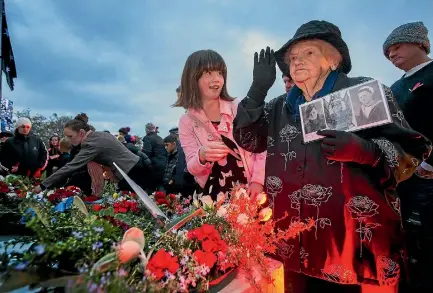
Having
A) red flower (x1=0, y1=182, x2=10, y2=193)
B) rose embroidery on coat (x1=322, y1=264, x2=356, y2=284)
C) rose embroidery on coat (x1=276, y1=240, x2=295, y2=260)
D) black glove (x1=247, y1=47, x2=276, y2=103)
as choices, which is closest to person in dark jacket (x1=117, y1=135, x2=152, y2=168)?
red flower (x1=0, y1=182, x2=10, y2=193)

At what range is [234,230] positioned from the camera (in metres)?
1.42

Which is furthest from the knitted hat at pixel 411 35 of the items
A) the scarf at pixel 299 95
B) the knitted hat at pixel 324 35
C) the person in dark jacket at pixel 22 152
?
the person in dark jacket at pixel 22 152

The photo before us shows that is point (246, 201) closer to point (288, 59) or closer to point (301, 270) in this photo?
point (301, 270)

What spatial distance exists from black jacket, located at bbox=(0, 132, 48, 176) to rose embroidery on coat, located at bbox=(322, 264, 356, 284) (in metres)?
7.30

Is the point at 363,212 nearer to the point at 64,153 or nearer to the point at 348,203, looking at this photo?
the point at 348,203

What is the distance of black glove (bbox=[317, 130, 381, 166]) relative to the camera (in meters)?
1.45

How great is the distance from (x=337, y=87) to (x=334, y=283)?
97 cm

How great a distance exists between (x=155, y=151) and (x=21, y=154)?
2.83 metres

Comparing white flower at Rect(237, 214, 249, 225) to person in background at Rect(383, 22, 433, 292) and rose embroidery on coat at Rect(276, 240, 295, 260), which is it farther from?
person in background at Rect(383, 22, 433, 292)

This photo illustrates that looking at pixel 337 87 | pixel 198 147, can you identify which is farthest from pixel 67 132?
pixel 337 87

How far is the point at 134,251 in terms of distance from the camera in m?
1.01

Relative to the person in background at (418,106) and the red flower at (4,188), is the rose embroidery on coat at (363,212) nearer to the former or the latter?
the person in background at (418,106)

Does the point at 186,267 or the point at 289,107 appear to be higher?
the point at 289,107

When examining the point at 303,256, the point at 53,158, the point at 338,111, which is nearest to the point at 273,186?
the point at 303,256
